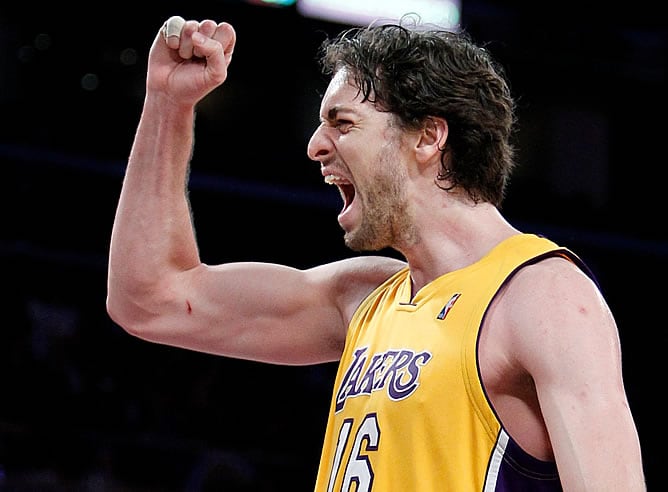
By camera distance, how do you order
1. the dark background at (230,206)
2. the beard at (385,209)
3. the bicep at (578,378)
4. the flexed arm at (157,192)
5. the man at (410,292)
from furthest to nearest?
1. the dark background at (230,206)
2. the flexed arm at (157,192)
3. the beard at (385,209)
4. the man at (410,292)
5. the bicep at (578,378)

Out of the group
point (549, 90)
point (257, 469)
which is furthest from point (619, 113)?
point (257, 469)

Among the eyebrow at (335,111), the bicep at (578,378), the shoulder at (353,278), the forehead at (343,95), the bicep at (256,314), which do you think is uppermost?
the forehead at (343,95)

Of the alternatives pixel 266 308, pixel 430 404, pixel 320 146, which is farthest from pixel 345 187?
pixel 430 404

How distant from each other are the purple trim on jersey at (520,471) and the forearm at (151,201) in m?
0.97

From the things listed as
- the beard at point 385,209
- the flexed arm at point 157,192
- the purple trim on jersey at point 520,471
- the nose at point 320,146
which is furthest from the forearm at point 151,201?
the purple trim on jersey at point 520,471

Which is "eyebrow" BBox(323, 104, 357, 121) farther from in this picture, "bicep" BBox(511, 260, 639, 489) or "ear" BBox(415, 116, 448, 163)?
"bicep" BBox(511, 260, 639, 489)

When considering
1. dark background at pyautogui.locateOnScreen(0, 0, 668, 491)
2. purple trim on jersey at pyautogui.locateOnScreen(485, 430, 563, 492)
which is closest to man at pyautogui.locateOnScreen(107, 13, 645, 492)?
purple trim on jersey at pyautogui.locateOnScreen(485, 430, 563, 492)

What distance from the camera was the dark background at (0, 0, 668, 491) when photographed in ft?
19.6

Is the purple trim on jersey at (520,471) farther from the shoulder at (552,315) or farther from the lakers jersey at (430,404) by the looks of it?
the shoulder at (552,315)

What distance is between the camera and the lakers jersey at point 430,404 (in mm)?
1925

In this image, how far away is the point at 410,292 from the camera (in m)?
2.28

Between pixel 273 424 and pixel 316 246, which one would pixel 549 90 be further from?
pixel 273 424

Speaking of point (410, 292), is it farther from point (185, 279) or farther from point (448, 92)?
point (185, 279)

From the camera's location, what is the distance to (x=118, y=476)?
5.40 meters
